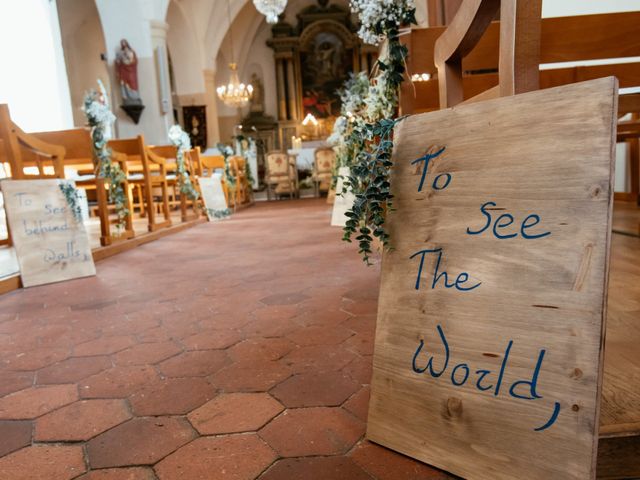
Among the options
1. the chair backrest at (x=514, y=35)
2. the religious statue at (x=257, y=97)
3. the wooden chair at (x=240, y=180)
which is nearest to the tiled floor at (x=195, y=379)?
the chair backrest at (x=514, y=35)

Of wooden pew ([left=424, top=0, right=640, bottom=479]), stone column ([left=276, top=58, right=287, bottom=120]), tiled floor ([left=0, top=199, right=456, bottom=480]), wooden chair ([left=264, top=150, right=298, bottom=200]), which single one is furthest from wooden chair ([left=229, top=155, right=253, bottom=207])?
wooden pew ([left=424, top=0, right=640, bottom=479])

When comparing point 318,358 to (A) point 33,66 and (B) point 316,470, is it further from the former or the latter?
(A) point 33,66

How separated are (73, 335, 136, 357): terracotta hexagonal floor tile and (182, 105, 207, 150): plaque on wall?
11.1m

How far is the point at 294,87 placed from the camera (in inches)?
602

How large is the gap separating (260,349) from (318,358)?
23 centimetres

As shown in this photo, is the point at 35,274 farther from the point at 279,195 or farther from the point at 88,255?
the point at 279,195

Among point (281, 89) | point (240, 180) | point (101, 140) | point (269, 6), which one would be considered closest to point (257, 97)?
point (281, 89)

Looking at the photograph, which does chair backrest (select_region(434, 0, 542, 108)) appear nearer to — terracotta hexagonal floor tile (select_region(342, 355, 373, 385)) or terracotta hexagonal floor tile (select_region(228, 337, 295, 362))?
terracotta hexagonal floor tile (select_region(342, 355, 373, 385))

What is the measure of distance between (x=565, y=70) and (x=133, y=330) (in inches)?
99.4

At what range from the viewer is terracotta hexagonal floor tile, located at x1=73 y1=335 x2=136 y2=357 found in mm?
1626

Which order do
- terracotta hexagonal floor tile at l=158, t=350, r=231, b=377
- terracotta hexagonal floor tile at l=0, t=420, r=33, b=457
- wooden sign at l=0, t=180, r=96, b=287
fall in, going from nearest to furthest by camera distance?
terracotta hexagonal floor tile at l=0, t=420, r=33, b=457, terracotta hexagonal floor tile at l=158, t=350, r=231, b=377, wooden sign at l=0, t=180, r=96, b=287

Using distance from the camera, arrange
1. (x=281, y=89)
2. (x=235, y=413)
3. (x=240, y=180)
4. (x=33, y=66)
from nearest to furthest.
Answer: (x=235, y=413), (x=33, y=66), (x=240, y=180), (x=281, y=89)

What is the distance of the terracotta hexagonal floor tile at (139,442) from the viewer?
99 centimetres

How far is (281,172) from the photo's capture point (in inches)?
412
